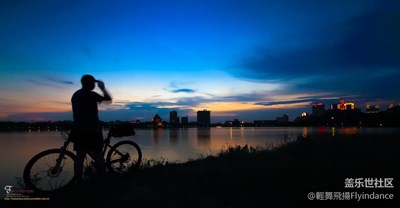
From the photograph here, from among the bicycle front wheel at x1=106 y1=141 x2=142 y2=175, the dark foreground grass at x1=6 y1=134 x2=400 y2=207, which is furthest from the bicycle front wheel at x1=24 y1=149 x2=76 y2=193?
the bicycle front wheel at x1=106 y1=141 x2=142 y2=175

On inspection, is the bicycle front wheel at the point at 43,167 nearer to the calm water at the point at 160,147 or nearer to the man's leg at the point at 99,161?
the man's leg at the point at 99,161

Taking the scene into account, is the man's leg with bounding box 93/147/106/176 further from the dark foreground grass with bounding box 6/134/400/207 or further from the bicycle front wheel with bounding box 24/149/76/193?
the bicycle front wheel with bounding box 24/149/76/193

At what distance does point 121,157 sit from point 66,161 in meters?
1.42

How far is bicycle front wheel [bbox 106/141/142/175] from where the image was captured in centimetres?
756

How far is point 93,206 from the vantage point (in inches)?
204

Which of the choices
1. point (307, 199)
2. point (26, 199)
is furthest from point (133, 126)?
point (307, 199)

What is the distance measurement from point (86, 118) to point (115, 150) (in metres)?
1.75

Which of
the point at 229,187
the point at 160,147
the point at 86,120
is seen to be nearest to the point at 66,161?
the point at 86,120

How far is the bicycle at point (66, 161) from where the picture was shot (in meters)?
6.06

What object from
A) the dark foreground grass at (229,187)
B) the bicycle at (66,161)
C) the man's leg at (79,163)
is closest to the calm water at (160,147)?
the bicycle at (66,161)

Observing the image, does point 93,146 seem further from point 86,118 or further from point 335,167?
point 335,167

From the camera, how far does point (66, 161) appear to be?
6672 millimetres

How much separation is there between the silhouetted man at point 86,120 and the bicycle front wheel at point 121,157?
3.63 ft

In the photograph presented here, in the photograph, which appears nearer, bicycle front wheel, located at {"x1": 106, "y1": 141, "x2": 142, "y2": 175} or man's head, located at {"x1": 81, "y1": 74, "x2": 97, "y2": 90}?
man's head, located at {"x1": 81, "y1": 74, "x2": 97, "y2": 90}
